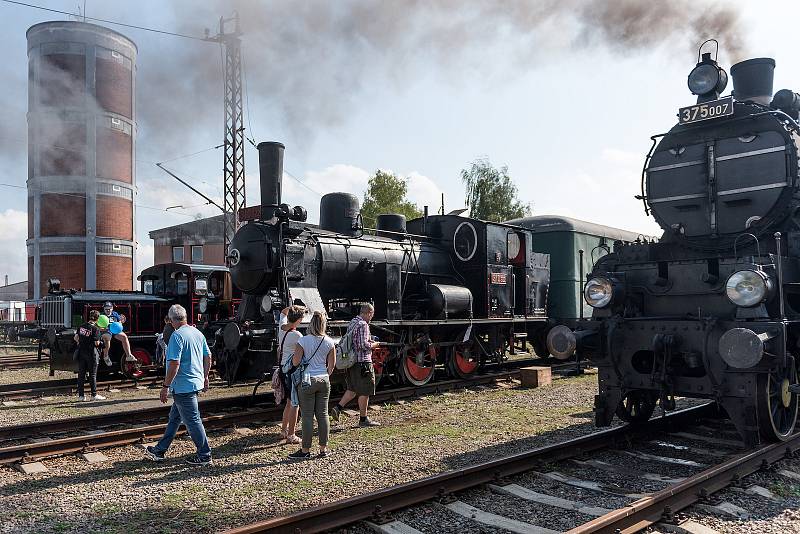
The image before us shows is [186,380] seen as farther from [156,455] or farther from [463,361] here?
[463,361]

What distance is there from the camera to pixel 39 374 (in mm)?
15617

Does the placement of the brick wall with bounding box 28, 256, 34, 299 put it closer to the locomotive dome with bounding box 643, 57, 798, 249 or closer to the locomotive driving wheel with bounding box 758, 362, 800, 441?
the locomotive dome with bounding box 643, 57, 798, 249

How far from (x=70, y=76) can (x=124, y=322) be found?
25.8 metres

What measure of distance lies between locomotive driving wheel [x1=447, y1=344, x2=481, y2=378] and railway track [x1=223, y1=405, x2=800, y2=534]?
5.88m

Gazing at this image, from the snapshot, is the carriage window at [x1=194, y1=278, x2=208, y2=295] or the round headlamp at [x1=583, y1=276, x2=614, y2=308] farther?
the carriage window at [x1=194, y1=278, x2=208, y2=295]

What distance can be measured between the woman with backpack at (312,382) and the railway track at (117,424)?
2189 mm

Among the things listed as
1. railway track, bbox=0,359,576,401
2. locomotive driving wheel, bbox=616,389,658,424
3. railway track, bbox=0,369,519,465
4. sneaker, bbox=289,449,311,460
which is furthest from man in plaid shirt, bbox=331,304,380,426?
railway track, bbox=0,359,576,401

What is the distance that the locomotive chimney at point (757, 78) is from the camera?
774 cm

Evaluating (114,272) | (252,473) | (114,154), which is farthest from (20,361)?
(114,154)

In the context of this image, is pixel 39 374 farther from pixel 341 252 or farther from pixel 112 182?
pixel 112 182

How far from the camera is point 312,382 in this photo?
691 cm

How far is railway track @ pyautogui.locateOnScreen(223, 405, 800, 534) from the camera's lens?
4539mm

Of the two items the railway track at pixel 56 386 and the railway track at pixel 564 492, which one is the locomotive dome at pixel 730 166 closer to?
the railway track at pixel 564 492

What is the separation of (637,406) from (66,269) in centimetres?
3414
